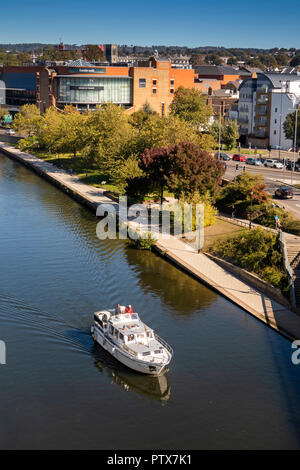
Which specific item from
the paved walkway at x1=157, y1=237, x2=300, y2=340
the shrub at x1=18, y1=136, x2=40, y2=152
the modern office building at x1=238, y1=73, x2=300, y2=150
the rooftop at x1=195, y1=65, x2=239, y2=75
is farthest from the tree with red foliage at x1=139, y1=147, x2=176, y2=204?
the rooftop at x1=195, y1=65, x2=239, y2=75

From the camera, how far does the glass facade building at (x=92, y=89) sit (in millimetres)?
119375

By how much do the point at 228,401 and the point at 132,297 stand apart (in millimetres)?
11757

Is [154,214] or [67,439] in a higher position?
[154,214]

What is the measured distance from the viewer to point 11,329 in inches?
Answer: 1165

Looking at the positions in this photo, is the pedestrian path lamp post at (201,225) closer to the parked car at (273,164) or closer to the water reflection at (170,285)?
the water reflection at (170,285)

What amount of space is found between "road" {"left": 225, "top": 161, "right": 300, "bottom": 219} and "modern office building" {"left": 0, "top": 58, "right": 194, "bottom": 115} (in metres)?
52.2

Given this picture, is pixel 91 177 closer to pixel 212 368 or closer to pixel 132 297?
pixel 132 297

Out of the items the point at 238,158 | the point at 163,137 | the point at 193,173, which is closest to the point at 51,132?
the point at 238,158

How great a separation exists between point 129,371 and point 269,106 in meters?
74.0

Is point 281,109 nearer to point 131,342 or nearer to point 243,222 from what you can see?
point 243,222

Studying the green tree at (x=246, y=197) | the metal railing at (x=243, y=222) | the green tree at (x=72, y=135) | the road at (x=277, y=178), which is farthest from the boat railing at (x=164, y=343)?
the green tree at (x=72, y=135)

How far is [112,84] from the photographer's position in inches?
4761

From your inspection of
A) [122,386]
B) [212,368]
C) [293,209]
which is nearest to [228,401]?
[212,368]

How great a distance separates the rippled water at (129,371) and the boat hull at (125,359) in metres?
0.34
